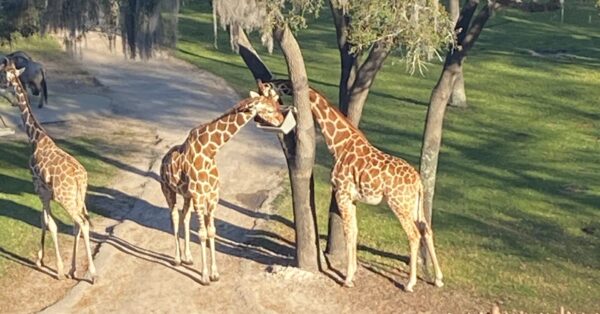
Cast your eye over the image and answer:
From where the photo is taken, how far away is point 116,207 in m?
19.2

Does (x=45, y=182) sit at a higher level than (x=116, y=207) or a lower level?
higher

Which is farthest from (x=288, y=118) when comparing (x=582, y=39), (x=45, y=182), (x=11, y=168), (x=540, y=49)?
(x=582, y=39)

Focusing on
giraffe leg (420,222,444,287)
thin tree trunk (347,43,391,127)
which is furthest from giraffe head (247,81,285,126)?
giraffe leg (420,222,444,287)

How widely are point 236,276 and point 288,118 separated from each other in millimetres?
2464

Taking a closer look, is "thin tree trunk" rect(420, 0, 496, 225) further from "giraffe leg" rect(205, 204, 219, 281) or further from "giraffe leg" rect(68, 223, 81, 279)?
"giraffe leg" rect(68, 223, 81, 279)

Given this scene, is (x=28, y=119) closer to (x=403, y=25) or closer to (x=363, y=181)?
(x=363, y=181)

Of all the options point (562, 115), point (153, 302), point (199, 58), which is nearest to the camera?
point (153, 302)

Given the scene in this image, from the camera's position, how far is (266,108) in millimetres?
14891

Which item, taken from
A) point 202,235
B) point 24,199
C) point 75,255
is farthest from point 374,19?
point 24,199

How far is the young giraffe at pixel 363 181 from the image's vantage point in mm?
14898

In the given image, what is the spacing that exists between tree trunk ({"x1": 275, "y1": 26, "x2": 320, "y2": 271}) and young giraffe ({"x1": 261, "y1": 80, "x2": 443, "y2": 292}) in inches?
13.3

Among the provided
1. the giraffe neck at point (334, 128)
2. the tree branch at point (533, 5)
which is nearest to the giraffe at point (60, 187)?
the giraffe neck at point (334, 128)

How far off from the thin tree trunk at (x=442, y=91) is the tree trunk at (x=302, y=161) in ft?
6.03

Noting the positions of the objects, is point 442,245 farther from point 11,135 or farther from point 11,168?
point 11,135
